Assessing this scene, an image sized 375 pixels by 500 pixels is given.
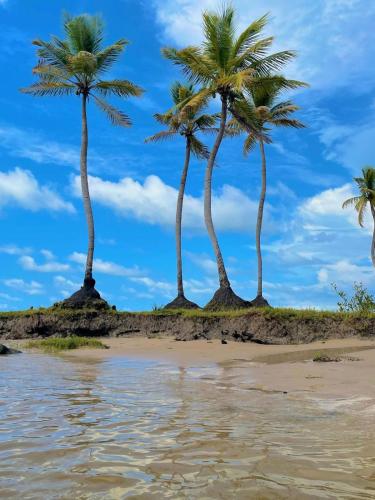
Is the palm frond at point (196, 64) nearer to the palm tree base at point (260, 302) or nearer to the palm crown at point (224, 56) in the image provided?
the palm crown at point (224, 56)

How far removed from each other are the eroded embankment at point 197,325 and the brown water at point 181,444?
38.8 ft

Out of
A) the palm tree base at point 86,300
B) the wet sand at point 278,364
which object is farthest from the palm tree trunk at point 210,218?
the wet sand at point 278,364

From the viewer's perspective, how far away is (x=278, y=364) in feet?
32.8

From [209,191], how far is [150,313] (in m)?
7.12

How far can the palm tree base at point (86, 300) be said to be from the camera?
2305cm

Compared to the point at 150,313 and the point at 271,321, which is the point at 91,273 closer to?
the point at 150,313

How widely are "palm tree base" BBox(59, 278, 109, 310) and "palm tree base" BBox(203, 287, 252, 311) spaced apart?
198 inches

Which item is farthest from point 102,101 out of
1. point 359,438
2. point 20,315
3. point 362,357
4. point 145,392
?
point 359,438

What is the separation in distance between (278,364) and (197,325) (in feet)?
32.7

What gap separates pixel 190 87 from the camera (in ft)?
115

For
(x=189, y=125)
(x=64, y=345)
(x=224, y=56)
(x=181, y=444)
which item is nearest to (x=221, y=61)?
(x=224, y=56)

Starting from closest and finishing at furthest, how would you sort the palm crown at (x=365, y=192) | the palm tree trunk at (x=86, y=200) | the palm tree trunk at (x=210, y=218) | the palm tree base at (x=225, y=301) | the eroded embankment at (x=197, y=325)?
the eroded embankment at (x=197, y=325), the palm tree base at (x=225, y=301), the palm tree trunk at (x=210, y=218), the palm tree trunk at (x=86, y=200), the palm crown at (x=365, y=192)

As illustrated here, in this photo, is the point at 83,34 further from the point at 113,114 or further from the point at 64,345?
the point at 64,345

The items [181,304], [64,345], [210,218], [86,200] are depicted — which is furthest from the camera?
[181,304]
